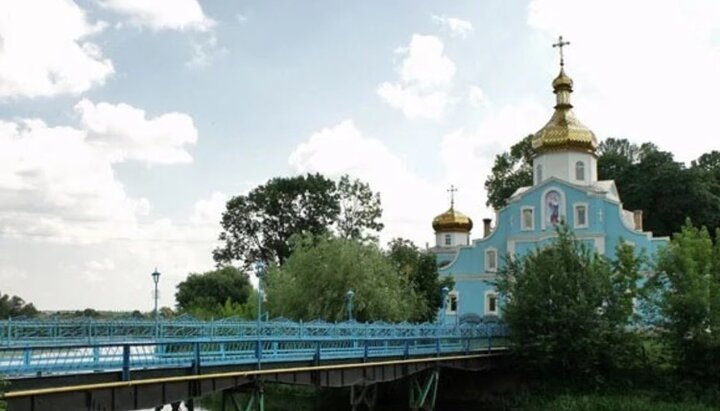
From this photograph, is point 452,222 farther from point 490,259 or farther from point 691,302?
point 691,302

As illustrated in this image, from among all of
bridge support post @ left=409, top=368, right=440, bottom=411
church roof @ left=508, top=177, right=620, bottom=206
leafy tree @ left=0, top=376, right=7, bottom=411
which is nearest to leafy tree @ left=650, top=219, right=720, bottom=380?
bridge support post @ left=409, top=368, right=440, bottom=411

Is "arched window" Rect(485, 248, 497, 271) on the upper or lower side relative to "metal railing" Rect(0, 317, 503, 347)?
upper

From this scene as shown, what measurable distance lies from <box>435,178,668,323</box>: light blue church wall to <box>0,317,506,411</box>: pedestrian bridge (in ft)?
67.2

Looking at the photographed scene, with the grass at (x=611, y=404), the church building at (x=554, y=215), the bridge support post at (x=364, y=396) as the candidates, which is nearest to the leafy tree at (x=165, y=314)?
the bridge support post at (x=364, y=396)

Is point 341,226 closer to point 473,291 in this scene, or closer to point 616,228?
point 473,291

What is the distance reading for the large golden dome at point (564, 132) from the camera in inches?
2099

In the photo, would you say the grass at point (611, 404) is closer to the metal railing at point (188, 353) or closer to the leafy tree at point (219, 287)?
the metal railing at point (188, 353)

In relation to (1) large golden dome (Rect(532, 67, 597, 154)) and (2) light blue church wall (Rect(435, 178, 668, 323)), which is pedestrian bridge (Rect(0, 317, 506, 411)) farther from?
(1) large golden dome (Rect(532, 67, 597, 154))

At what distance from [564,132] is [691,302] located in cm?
2043

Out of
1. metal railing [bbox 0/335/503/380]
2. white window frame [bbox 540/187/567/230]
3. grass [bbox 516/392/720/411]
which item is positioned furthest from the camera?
white window frame [bbox 540/187/567/230]

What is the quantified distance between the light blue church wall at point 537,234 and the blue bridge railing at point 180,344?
20218mm

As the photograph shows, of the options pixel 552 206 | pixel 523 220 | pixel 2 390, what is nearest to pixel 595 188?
pixel 552 206

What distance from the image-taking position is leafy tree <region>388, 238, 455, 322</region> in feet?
151

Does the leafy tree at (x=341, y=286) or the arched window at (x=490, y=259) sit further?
the arched window at (x=490, y=259)
